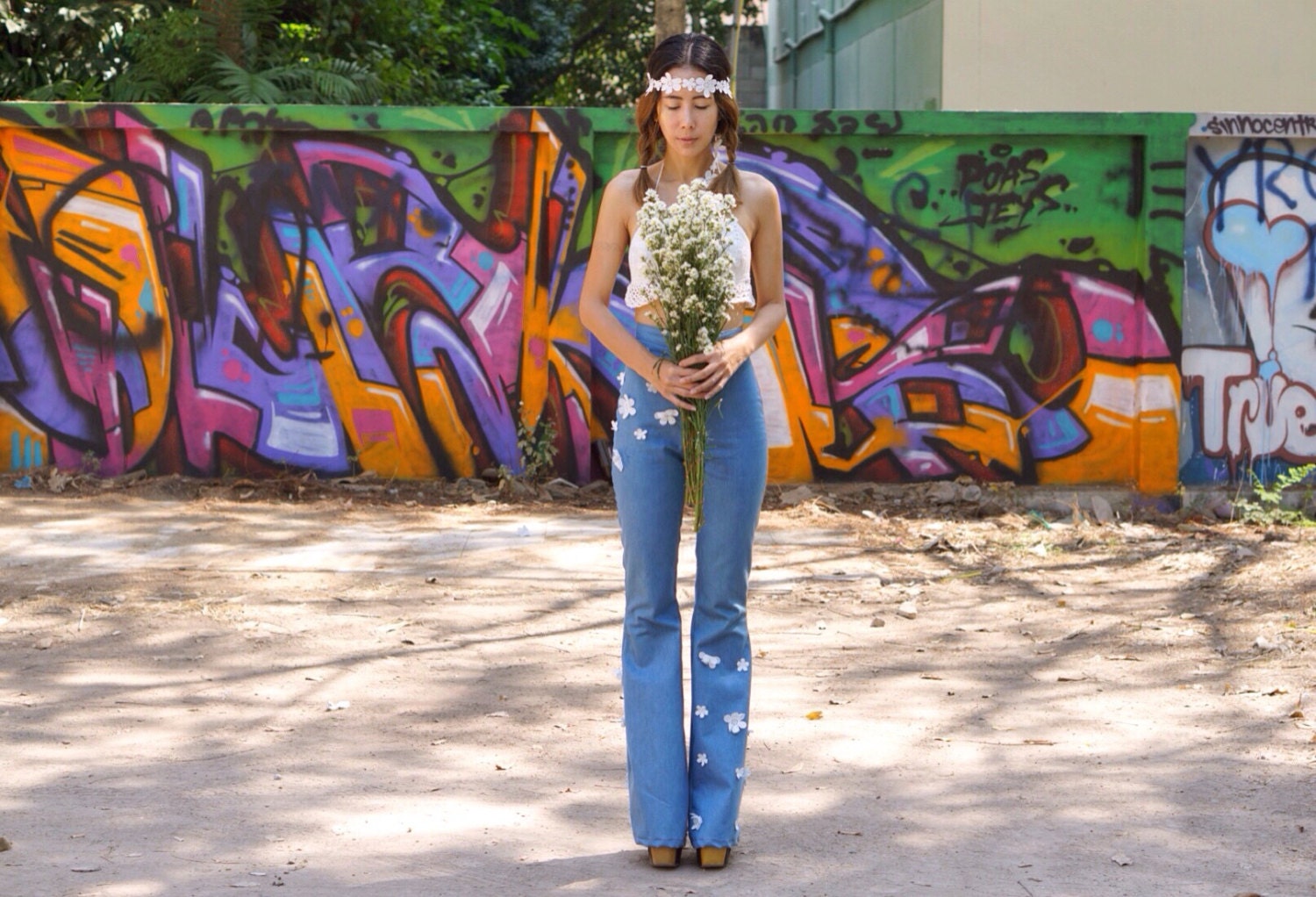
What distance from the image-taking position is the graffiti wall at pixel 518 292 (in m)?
8.18

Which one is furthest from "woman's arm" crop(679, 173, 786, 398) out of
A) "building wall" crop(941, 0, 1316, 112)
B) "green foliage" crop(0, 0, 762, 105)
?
"building wall" crop(941, 0, 1316, 112)

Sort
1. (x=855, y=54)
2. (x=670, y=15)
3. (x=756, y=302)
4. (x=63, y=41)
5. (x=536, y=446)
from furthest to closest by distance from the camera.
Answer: (x=855, y=54) → (x=63, y=41) → (x=670, y=15) → (x=536, y=446) → (x=756, y=302)

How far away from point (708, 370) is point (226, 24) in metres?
8.41

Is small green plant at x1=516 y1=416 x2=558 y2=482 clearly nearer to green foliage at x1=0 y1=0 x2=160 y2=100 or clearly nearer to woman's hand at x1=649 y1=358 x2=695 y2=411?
green foliage at x1=0 y1=0 x2=160 y2=100

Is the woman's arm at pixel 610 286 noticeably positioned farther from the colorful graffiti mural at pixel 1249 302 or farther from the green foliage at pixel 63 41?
the green foliage at pixel 63 41

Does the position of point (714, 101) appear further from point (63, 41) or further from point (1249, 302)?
point (63, 41)

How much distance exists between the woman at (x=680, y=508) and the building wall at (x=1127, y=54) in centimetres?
827

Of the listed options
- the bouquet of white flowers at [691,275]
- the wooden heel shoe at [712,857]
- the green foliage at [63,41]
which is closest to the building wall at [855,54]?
the green foliage at [63,41]

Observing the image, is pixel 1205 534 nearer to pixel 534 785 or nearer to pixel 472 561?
pixel 472 561

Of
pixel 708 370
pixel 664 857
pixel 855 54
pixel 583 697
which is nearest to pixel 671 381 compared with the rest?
pixel 708 370

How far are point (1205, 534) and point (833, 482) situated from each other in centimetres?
194

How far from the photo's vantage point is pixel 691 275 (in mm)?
3318

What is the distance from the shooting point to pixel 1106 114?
812cm

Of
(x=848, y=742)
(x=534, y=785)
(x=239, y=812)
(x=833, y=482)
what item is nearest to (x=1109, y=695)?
(x=848, y=742)
